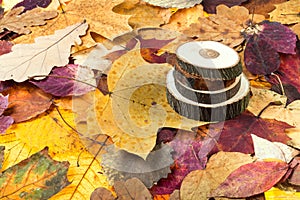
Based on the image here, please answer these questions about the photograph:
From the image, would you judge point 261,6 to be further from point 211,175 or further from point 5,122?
point 5,122

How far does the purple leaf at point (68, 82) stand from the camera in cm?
93

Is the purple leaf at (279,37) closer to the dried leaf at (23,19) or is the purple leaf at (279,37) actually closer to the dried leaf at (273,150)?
the dried leaf at (273,150)

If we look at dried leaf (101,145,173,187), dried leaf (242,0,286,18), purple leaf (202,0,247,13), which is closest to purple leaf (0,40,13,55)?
dried leaf (101,145,173,187)

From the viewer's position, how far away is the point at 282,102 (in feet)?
2.99

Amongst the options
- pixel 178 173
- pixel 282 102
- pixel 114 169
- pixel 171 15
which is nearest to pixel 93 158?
pixel 114 169

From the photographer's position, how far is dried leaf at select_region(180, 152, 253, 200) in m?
0.74

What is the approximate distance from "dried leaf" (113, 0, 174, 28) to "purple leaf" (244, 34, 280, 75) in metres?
0.25

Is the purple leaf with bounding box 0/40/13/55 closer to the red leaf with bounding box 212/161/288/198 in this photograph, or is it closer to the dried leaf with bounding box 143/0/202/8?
the dried leaf with bounding box 143/0/202/8

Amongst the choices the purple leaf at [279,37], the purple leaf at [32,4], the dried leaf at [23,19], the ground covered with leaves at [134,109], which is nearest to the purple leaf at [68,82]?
the ground covered with leaves at [134,109]

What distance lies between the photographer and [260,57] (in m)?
1.01

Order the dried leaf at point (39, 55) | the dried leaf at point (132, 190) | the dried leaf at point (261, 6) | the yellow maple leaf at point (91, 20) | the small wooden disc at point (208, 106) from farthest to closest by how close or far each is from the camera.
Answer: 1. the dried leaf at point (261, 6)
2. the yellow maple leaf at point (91, 20)
3. the dried leaf at point (39, 55)
4. the small wooden disc at point (208, 106)
5. the dried leaf at point (132, 190)

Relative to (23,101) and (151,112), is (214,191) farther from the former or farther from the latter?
(23,101)

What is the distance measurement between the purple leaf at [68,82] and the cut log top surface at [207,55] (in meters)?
0.22

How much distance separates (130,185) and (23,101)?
1.08ft
